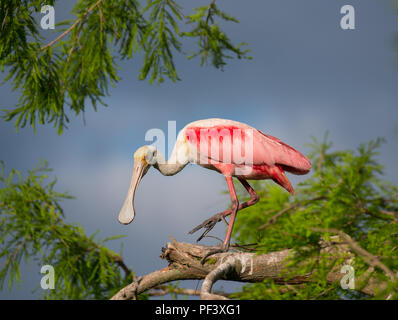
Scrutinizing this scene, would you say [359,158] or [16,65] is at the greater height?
[16,65]

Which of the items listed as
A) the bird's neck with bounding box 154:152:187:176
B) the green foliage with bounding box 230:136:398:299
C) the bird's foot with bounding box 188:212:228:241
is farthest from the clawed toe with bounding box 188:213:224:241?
the green foliage with bounding box 230:136:398:299

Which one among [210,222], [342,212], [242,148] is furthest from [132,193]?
[342,212]

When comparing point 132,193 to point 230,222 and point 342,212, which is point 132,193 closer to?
point 230,222

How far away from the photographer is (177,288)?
13.9 feet

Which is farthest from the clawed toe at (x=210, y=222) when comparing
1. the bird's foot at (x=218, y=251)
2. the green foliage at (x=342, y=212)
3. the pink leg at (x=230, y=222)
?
the green foliage at (x=342, y=212)

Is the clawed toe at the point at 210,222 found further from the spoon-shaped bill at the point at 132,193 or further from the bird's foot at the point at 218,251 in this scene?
the spoon-shaped bill at the point at 132,193

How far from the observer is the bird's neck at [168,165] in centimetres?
423

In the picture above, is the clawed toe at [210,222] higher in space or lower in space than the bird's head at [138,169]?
lower

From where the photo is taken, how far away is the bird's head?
13.7ft

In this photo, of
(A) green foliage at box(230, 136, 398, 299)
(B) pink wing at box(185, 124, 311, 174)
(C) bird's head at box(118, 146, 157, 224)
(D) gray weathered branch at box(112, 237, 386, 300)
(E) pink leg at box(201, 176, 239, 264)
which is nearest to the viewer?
(A) green foliage at box(230, 136, 398, 299)

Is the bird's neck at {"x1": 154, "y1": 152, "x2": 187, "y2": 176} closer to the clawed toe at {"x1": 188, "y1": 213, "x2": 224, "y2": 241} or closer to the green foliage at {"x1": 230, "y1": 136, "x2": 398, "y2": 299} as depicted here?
the clawed toe at {"x1": 188, "y1": 213, "x2": 224, "y2": 241}

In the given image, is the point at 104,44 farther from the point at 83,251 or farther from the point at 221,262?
the point at 221,262
